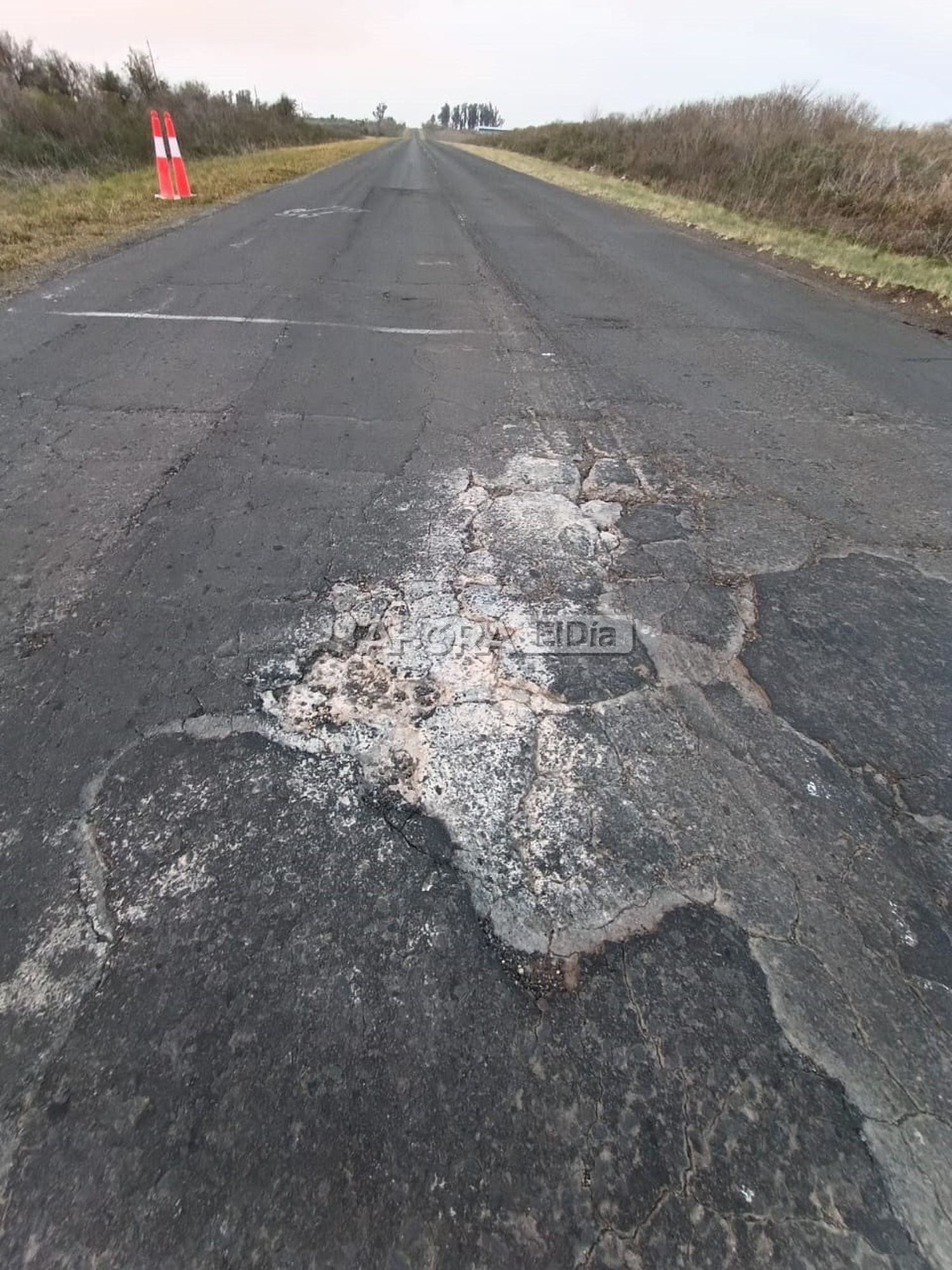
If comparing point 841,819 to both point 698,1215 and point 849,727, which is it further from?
point 698,1215

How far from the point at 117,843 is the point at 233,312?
18.2ft

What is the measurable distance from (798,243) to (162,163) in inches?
439

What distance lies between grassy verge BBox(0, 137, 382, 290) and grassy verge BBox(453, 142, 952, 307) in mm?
8482

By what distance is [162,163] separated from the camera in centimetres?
1160

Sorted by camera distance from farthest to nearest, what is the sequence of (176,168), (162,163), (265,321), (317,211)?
1. (176,168)
2. (162,163)
3. (317,211)
4. (265,321)

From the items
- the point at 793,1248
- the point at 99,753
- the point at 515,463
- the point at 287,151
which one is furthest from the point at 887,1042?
the point at 287,151

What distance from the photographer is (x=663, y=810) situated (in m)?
1.85

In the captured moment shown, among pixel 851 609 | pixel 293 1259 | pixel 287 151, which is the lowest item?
pixel 293 1259

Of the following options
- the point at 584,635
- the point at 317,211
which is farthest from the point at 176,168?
the point at 584,635

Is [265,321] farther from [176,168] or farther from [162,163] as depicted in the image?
[176,168]

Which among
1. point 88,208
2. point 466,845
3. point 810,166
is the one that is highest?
point 810,166

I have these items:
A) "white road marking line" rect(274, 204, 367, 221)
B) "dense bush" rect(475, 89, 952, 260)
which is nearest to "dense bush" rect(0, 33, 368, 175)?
"white road marking line" rect(274, 204, 367, 221)

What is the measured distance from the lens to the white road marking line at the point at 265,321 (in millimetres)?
5512

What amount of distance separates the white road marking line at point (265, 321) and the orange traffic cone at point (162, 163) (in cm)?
804
